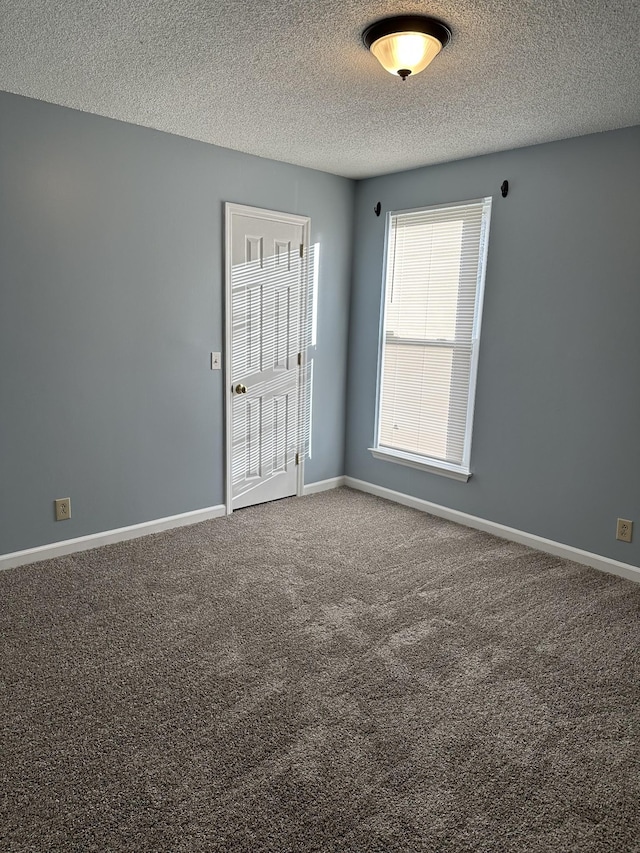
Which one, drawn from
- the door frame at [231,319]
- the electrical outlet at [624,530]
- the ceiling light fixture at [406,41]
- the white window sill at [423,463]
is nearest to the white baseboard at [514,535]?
the electrical outlet at [624,530]

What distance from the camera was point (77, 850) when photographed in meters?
1.49

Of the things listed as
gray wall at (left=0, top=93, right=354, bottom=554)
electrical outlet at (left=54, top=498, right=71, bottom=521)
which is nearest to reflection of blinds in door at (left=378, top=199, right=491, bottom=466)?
gray wall at (left=0, top=93, right=354, bottom=554)

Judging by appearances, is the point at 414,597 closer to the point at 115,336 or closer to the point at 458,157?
the point at 115,336

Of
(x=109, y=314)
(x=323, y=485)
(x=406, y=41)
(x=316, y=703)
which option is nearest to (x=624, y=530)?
(x=316, y=703)

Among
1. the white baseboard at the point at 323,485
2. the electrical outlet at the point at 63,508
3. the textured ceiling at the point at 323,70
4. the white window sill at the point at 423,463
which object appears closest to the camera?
the textured ceiling at the point at 323,70

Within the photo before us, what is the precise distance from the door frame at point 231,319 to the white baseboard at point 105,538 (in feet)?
0.75

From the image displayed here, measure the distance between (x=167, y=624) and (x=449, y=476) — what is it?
2240 millimetres

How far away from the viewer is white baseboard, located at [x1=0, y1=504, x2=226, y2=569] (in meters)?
3.14

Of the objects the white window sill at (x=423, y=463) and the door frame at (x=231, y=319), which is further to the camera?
the white window sill at (x=423, y=463)

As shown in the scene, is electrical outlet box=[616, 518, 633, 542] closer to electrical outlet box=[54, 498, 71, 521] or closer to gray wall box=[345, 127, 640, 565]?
gray wall box=[345, 127, 640, 565]

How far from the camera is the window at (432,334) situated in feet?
12.5

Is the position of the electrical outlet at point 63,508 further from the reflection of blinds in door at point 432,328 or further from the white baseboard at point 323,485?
the reflection of blinds in door at point 432,328

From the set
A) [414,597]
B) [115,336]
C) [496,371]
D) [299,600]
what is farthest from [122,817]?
[496,371]

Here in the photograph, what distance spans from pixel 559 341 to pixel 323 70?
1990 mm
